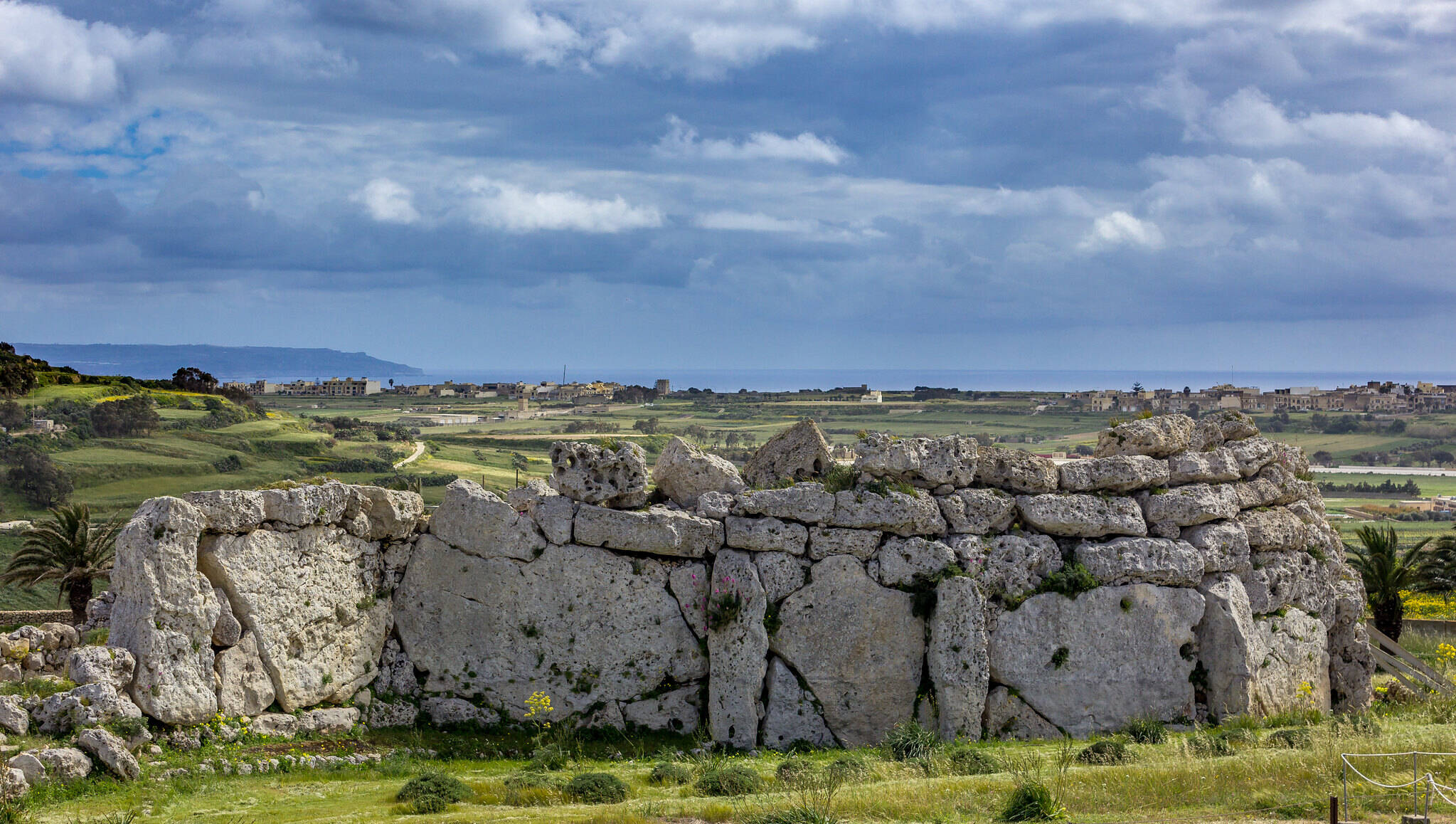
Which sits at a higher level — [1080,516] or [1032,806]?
[1080,516]

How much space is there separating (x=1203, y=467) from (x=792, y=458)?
25.7 feet

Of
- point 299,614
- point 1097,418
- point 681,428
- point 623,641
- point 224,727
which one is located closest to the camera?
point 224,727

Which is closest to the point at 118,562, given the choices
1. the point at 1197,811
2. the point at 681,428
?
the point at 1197,811

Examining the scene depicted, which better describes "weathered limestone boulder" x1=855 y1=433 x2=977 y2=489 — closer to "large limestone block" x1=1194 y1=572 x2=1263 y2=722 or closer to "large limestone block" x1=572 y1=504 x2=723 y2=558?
"large limestone block" x1=572 y1=504 x2=723 y2=558

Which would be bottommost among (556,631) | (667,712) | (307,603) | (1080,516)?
(667,712)

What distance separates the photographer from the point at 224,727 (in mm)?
15719

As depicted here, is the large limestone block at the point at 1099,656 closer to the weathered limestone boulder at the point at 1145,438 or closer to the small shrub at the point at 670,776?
the weathered limestone boulder at the point at 1145,438

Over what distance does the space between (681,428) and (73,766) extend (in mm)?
55537

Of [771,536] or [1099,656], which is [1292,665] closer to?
[1099,656]

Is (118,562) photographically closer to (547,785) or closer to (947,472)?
(547,785)

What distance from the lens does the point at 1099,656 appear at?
1888 centimetres

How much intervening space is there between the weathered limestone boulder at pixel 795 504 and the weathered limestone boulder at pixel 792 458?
83 centimetres

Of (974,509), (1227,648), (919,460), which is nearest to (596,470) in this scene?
(919,460)

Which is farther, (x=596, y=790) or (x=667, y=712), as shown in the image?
(x=667, y=712)
